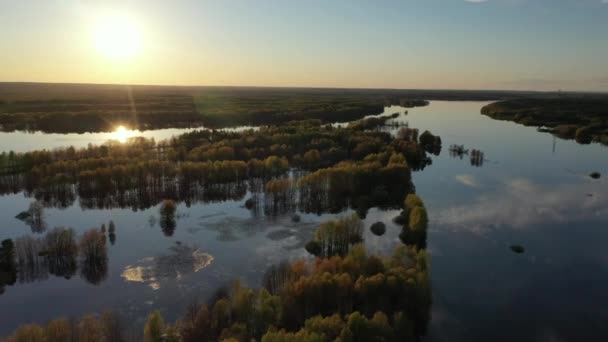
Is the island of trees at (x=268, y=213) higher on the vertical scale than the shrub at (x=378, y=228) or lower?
higher

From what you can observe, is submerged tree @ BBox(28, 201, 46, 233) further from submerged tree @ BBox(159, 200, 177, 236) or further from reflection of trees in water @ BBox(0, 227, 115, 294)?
submerged tree @ BBox(159, 200, 177, 236)

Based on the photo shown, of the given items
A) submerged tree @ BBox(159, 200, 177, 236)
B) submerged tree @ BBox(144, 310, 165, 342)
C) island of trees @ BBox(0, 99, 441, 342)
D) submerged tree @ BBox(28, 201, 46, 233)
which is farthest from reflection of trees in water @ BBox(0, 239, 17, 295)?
submerged tree @ BBox(144, 310, 165, 342)

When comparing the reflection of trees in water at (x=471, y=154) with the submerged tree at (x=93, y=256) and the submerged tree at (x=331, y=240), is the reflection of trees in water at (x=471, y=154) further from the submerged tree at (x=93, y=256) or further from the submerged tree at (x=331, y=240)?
the submerged tree at (x=93, y=256)

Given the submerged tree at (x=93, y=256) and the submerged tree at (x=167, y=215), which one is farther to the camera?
the submerged tree at (x=167, y=215)

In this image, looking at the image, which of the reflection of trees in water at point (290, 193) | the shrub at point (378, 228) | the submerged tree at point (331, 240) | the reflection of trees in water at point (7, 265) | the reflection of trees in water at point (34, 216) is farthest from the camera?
the reflection of trees in water at point (290, 193)

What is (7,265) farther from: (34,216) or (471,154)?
(471,154)

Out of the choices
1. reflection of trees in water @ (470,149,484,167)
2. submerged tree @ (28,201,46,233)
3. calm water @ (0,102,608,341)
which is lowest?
calm water @ (0,102,608,341)

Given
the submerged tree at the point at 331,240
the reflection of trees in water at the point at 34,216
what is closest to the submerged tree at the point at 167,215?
the reflection of trees in water at the point at 34,216

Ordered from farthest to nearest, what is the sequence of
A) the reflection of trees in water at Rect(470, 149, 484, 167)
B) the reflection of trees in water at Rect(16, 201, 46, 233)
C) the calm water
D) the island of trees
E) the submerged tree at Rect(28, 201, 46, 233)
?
the reflection of trees in water at Rect(470, 149, 484, 167) < the reflection of trees in water at Rect(16, 201, 46, 233) < the submerged tree at Rect(28, 201, 46, 233) < the calm water < the island of trees

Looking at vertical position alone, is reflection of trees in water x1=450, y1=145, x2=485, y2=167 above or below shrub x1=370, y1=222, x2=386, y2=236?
above

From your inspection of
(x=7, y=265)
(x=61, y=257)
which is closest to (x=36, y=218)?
(x=7, y=265)

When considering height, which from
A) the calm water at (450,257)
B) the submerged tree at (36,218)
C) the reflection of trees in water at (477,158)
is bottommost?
the calm water at (450,257)
